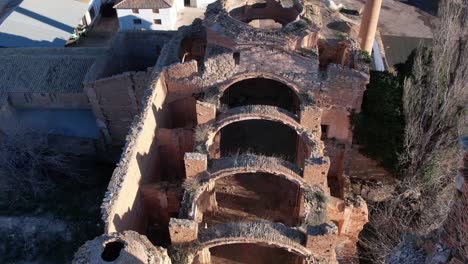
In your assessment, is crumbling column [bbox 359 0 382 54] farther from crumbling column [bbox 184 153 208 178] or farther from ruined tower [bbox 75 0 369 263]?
crumbling column [bbox 184 153 208 178]

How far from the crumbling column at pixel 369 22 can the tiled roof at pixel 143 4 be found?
1439cm

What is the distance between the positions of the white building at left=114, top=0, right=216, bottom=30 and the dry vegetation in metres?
18.4

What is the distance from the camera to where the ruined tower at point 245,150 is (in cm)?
1575

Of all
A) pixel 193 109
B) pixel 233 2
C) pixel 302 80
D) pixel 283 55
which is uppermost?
pixel 233 2

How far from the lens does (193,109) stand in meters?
22.5

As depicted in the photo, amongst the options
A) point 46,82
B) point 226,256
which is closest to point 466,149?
point 226,256

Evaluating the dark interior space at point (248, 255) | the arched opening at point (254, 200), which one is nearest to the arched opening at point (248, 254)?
the dark interior space at point (248, 255)

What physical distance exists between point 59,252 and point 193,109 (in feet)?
29.4

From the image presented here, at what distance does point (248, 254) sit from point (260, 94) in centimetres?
1064

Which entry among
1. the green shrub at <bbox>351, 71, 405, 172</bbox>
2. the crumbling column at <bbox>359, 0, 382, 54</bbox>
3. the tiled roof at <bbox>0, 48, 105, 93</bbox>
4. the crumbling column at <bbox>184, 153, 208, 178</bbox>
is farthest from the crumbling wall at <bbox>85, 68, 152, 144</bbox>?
the crumbling column at <bbox>359, 0, 382, 54</bbox>

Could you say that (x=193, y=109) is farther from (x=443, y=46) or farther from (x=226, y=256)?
(x=443, y=46)

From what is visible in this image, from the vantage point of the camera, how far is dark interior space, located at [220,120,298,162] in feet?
77.8

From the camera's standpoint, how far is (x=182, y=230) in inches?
584

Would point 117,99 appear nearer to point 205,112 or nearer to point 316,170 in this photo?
point 205,112
